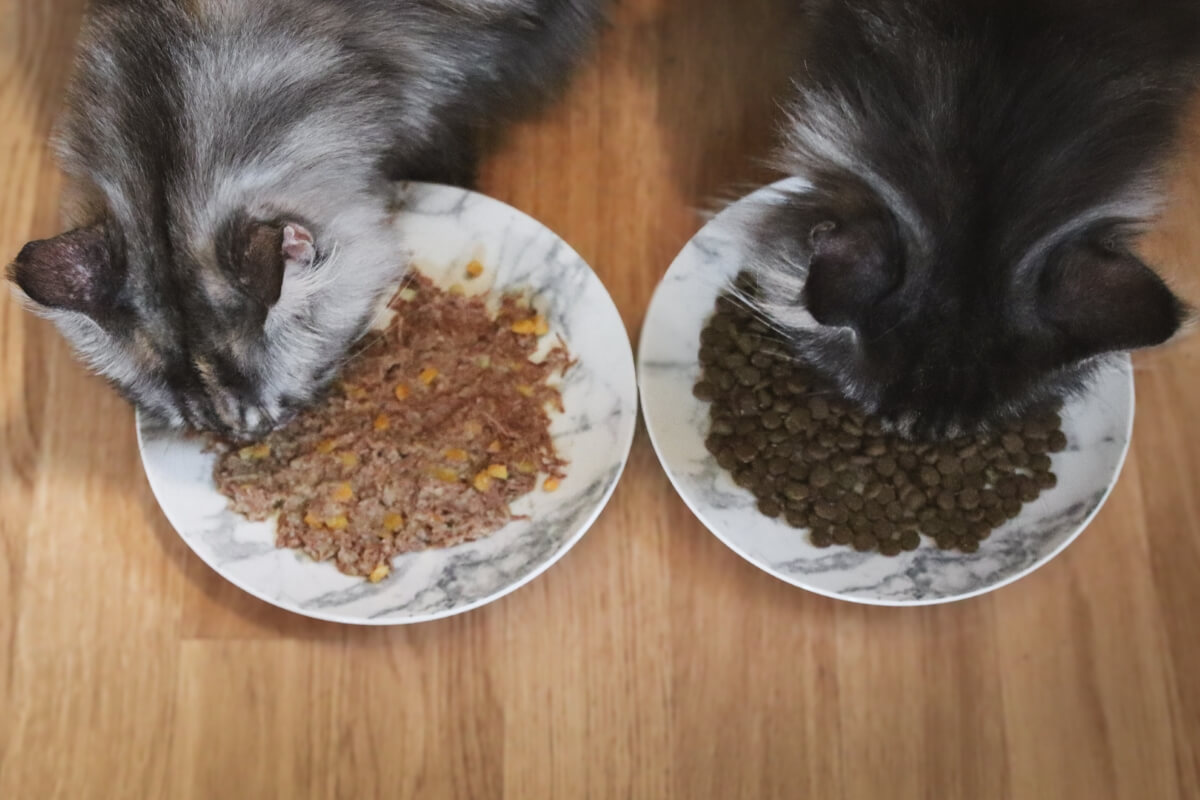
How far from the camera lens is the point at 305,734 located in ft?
4.72

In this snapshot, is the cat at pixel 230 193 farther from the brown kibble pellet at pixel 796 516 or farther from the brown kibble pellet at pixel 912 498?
the brown kibble pellet at pixel 912 498

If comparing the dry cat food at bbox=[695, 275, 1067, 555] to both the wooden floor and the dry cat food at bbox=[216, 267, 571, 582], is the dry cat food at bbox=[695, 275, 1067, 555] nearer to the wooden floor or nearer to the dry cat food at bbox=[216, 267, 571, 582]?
the wooden floor

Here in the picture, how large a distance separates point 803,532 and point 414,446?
62 cm

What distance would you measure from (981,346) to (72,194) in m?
1.22

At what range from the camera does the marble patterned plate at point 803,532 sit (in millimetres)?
1372

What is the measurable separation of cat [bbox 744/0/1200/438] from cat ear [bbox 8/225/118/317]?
86 cm

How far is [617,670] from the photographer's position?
146 centimetres

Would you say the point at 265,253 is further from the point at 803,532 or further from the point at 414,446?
the point at 803,532

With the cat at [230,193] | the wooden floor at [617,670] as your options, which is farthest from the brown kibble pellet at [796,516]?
the cat at [230,193]

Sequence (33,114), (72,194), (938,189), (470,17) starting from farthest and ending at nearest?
(33,114), (470,17), (72,194), (938,189)

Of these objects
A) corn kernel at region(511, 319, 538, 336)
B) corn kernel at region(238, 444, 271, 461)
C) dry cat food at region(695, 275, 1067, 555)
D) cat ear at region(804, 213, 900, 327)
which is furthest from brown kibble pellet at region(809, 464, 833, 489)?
corn kernel at region(238, 444, 271, 461)

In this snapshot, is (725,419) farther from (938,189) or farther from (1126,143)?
(1126,143)

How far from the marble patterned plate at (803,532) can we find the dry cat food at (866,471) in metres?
0.02

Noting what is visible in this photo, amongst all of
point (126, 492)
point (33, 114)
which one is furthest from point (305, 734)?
point (33, 114)
